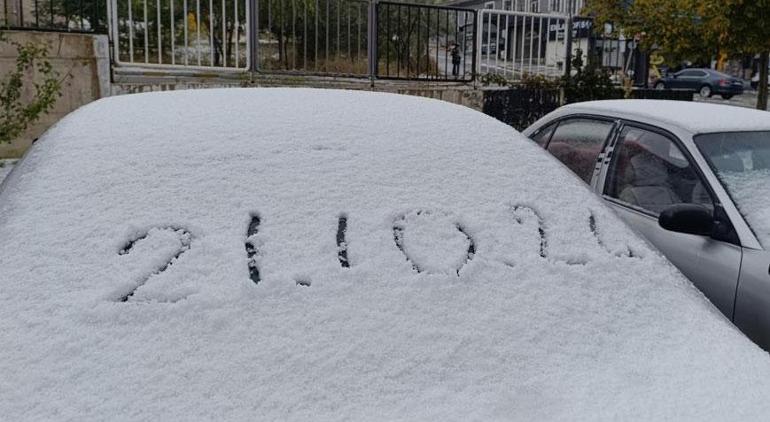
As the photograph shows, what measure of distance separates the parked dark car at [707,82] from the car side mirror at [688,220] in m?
34.8

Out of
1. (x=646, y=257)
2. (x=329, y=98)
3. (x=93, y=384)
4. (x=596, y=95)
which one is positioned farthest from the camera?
(x=596, y=95)

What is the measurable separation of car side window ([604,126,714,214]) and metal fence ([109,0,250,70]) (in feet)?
19.6

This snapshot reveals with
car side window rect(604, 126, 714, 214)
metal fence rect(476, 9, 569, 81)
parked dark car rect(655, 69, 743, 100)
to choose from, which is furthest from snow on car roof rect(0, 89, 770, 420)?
parked dark car rect(655, 69, 743, 100)

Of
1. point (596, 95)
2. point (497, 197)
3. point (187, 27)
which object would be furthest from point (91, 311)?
point (596, 95)

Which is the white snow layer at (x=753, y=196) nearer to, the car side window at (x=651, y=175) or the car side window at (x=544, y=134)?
the car side window at (x=651, y=175)

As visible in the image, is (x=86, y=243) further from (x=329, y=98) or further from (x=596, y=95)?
(x=596, y=95)

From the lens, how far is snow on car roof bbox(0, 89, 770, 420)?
1562mm

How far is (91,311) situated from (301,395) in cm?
51

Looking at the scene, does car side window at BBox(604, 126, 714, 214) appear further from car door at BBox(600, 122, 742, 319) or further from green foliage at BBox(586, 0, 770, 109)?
green foliage at BBox(586, 0, 770, 109)

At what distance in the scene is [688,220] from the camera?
10.2 feet

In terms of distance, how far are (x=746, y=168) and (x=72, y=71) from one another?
271 inches

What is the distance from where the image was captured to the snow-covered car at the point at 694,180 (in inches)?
118

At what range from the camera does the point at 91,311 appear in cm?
169

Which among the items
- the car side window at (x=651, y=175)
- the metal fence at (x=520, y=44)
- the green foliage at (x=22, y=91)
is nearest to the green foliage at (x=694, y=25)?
the metal fence at (x=520, y=44)
